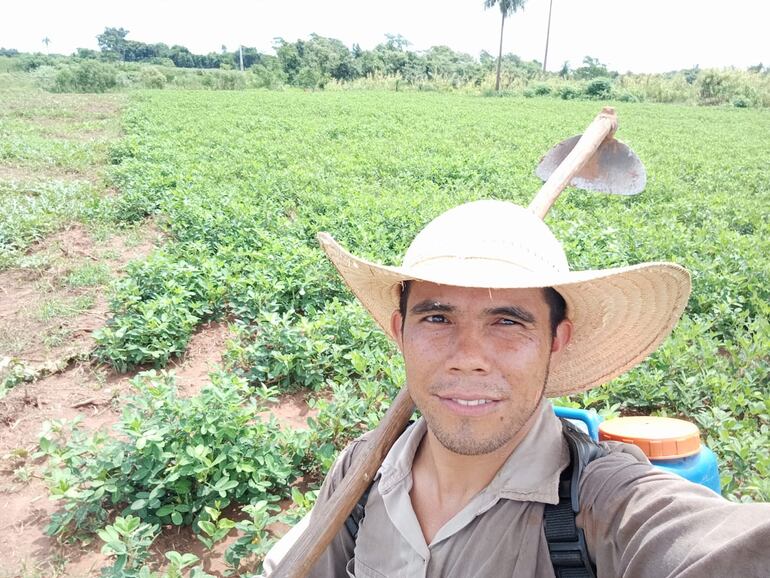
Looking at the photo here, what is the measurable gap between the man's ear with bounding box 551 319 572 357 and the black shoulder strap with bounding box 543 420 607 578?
10.6 inches

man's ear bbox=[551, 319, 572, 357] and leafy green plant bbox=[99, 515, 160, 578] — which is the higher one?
man's ear bbox=[551, 319, 572, 357]

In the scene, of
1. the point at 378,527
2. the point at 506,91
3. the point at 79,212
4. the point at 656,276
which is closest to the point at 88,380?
the point at 378,527

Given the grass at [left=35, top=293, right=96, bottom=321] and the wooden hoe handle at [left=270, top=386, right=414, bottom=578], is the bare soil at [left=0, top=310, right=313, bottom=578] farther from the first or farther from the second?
the wooden hoe handle at [left=270, top=386, right=414, bottom=578]

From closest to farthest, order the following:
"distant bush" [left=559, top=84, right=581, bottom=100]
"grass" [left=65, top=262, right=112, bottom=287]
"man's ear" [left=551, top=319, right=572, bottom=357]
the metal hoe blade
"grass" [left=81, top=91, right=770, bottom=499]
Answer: "man's ear" [left=551, top=319, right=572, bottom=357], the metal hoe blade, "grass" [left=81, top=91, right=770, bottom=499], "grass" [left=65, top=262, right=112, bottom=287], "distant bush" [left=559, top=84, right=581, bottom=100]

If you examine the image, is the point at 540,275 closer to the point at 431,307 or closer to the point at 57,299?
the point at 431,307

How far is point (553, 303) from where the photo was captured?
1.52 meters

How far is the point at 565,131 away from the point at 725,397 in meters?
15.6

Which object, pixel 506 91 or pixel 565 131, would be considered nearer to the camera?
pixel 565 131

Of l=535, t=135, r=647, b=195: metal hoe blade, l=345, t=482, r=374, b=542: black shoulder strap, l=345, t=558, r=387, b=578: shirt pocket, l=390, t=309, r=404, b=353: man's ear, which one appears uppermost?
l=535, t=135, r=647, b=195: metal hoe blade

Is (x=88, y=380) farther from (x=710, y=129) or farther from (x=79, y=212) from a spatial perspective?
(x=710, y=129)

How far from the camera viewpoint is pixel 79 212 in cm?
822

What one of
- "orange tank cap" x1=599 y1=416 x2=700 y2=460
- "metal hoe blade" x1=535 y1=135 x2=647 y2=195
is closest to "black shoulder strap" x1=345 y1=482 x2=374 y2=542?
"orange tank cap" x1=599 y1=416 x2=700 y2=460

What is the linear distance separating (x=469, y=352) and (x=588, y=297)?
0.35m

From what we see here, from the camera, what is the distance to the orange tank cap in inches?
72.4
